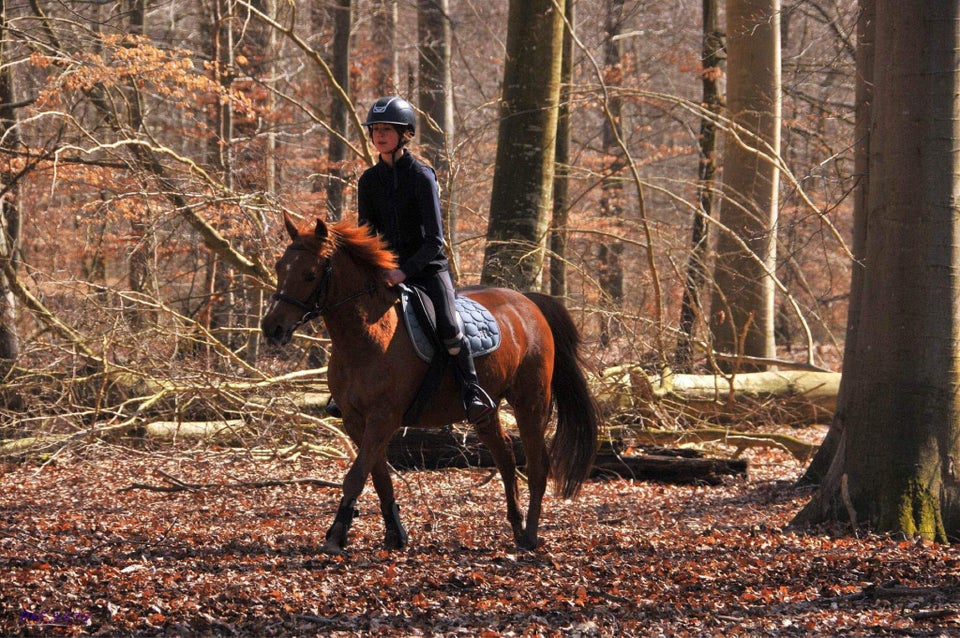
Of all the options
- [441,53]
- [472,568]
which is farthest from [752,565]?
[441,53]

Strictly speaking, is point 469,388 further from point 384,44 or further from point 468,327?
point 384,44

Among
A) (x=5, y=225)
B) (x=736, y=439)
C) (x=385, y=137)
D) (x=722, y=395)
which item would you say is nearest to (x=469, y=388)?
(x=385, y=137)

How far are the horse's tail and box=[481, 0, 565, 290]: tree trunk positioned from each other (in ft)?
11.4

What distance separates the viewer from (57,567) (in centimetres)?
616

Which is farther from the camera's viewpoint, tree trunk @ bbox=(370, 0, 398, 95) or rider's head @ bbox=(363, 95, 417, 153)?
tree trunk @ bbox=(370, 0, 398, 95)

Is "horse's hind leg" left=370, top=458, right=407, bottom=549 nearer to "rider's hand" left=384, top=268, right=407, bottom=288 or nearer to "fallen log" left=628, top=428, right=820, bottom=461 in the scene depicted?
"rider's hand" left=384, top=268, right=407, bottom=288

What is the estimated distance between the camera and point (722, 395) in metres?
12.0

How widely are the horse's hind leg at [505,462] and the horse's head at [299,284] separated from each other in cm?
169

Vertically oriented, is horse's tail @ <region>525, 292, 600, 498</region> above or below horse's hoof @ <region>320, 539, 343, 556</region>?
above

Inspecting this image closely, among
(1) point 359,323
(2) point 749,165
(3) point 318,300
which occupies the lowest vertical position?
(1) point 359,323

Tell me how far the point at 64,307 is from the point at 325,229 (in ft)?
22.1

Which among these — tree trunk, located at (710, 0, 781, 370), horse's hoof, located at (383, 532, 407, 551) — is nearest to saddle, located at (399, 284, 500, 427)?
horse's hoof, located at (383, 532, 407, 551)

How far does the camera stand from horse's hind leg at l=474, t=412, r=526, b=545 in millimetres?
7355

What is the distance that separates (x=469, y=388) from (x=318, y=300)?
1211 mm
